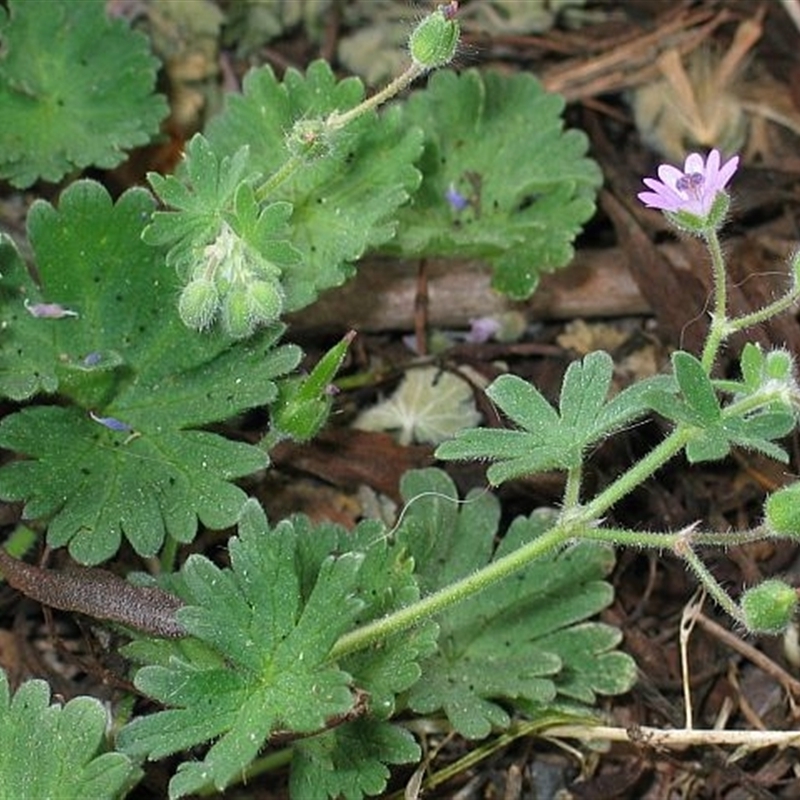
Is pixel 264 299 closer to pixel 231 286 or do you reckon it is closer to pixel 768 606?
pixel 231 286

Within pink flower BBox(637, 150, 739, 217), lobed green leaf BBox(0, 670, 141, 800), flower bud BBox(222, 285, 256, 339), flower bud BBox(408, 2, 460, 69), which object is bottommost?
lobed green leaf BBox(0, 670, 141, 800)

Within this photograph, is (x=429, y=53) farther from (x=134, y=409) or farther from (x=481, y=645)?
(x=481, y=645)

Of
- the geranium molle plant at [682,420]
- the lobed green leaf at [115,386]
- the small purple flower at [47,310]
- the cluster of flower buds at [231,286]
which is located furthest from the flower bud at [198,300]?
the geranium molle plant at [682,420]

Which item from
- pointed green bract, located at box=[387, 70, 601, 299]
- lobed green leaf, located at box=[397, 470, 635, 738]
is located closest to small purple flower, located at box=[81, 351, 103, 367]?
lobed green leaf, located at box=[397, 470, 635, 738]

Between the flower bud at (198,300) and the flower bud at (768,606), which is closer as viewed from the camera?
the flower bud at (768,606)

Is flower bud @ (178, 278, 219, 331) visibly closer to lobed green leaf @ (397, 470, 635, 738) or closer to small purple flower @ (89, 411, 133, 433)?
small purple flower @ (89, 411, 133, 433)

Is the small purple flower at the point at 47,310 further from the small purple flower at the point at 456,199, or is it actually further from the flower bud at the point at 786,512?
the flower bud at the point at 786,512

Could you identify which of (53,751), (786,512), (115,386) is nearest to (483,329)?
(115,386)
